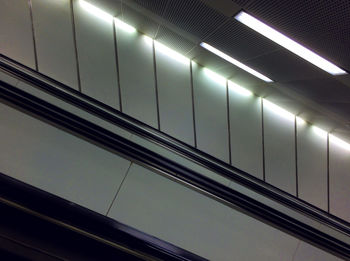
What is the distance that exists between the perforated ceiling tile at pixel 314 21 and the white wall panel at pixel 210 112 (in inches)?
76.2

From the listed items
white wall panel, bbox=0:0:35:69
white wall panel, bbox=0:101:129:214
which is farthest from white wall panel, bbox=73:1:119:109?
white wall panel, bbox=0:101:129:214

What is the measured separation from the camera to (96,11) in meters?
3.88

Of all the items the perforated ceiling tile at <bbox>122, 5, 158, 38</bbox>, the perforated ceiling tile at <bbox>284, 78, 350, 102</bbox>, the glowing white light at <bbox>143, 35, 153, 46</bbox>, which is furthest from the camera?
the glowing white light at <bbox>143, 35, 153, 46</bbox>

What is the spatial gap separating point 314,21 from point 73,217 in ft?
8.35

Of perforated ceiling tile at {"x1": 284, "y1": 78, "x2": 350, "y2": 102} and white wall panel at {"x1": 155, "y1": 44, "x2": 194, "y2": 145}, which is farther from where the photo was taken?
white wall panel at {"x1": 155, "y1": 44, "x2": 194, "y2": 145}

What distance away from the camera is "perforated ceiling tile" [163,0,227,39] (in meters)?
2.90

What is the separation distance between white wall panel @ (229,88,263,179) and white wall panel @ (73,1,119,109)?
7.02 ft

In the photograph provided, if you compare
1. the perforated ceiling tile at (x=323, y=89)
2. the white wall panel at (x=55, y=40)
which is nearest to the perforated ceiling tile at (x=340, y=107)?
the perforated ceiling tile at (x=323, y=89)

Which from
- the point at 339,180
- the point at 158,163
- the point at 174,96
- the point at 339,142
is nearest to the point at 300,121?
the point at 339,142

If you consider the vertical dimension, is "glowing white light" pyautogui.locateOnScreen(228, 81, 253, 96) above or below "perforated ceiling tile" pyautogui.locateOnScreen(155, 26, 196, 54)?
above

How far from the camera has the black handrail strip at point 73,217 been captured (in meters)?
0.83

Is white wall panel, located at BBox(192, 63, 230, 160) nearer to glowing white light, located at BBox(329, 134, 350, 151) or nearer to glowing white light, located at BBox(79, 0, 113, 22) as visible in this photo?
glowing white light, located at BBox(79, 0, 113, 22)

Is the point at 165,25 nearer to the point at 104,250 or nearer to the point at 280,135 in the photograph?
the point at 280,135

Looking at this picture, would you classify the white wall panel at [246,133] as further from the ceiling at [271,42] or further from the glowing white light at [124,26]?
the glowing white light at [124,26]
